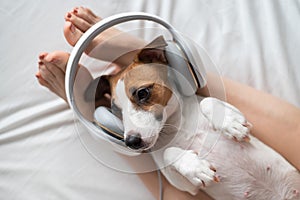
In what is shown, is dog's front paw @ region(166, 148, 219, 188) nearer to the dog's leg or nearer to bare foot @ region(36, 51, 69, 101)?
the dog's leg

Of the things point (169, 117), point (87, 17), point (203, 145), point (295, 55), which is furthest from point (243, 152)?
point (87, 17)

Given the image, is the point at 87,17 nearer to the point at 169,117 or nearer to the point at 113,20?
the point at 113,20

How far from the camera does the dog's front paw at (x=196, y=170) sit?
1.02m

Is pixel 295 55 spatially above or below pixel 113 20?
below

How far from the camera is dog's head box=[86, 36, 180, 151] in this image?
101cm

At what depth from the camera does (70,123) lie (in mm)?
1303

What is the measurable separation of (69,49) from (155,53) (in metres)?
0.41

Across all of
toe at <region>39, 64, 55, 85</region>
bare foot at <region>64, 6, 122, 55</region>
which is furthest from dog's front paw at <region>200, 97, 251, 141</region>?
toe at <region>39, 64, 55, 85</region>

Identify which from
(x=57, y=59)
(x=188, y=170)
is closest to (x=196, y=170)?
(x=188, y=170)

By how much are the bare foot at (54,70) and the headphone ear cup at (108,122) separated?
9.6 inches

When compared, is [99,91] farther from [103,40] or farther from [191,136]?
[191,136]

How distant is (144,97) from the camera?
3.30ft

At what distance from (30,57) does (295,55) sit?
821 mm

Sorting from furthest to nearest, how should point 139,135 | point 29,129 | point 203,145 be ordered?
1. point 29,129
2. point 203,145
3. point 139,135
